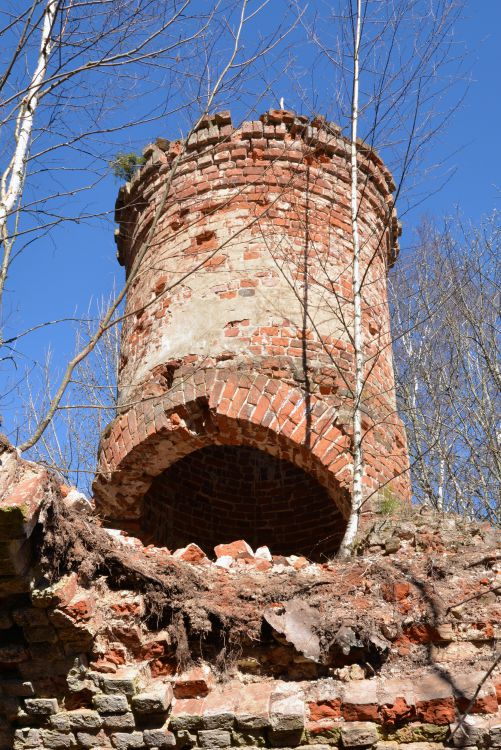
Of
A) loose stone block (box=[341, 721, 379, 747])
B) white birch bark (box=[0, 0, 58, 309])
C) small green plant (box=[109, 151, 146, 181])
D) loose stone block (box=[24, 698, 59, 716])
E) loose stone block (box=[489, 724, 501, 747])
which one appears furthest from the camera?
small green plant (box=[109, 151, 146, 181])

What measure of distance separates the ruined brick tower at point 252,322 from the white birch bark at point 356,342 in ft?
0.55

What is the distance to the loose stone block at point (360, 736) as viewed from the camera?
134 inches

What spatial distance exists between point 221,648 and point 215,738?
0.46m

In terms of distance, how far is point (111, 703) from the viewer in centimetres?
360

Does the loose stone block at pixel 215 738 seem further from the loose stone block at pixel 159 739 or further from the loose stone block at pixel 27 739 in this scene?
the loose stone block at pixel 27 739

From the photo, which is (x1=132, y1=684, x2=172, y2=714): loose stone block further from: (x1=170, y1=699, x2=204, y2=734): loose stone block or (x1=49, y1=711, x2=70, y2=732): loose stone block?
(x1=49, y1=711, x2=70, y2=732): loose stone block

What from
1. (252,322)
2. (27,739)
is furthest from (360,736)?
(252,322)

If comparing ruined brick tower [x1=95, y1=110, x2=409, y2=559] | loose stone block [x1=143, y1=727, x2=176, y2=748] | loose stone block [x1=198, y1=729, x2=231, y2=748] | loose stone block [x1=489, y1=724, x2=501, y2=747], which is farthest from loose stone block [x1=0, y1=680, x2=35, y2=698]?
loose stone block [x1=489, y1=724, x2=501, y2=747]

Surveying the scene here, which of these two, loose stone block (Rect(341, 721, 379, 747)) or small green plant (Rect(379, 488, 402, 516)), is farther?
small green plant (Rect(379, 488, 402, 516))

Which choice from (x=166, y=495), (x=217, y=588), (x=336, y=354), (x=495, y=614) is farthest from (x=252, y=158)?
(x=495, y=614)

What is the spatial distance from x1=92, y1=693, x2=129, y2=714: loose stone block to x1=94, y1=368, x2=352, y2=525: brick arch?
219 cm

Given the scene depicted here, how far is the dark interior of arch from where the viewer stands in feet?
25.1

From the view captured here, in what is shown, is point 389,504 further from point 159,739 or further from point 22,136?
point 22,136

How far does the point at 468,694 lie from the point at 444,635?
37 centimetres
